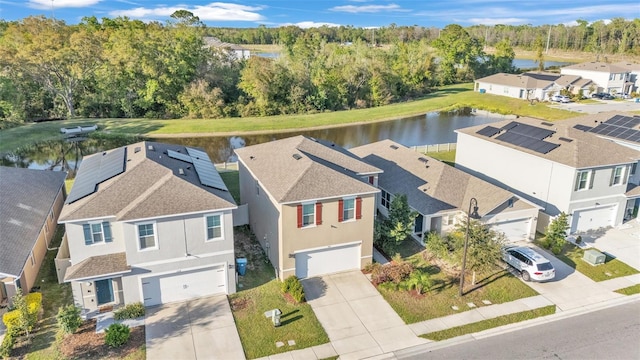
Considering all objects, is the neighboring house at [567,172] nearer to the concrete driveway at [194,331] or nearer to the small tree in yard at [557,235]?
the small tree in yard at [557,235]

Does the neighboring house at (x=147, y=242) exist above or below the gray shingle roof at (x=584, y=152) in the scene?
below

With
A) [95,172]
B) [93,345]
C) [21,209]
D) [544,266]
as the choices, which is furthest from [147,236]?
[544,266]

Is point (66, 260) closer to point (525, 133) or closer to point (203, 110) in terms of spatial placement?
point (525, 133)

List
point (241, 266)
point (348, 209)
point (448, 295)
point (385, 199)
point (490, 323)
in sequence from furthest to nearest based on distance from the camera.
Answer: point (385, 199), point (241, 266), point (348, 209), point (448, 295), point (490, 323)

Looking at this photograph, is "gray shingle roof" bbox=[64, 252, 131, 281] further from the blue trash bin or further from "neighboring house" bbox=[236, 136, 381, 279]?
"neighboring house" bbox=[236, 136, 381, 279]

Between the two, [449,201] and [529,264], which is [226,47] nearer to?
[449,201]

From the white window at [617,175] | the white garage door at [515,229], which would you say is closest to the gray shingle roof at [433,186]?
the white garage door at [515,229]
